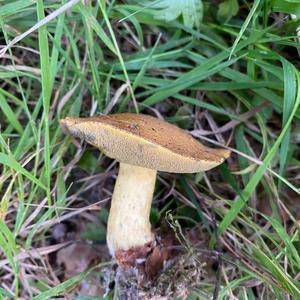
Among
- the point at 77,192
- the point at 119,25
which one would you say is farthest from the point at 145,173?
the point at 119,25

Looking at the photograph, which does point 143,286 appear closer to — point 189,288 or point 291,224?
point 189,288

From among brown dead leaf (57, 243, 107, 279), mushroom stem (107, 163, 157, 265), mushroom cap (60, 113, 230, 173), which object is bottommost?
brown dead leaf (57, 243, 107, 279)

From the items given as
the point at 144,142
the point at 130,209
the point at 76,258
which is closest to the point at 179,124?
the point at 130,209

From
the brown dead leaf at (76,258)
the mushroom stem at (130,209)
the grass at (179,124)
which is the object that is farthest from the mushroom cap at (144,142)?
the brown dead leaf at (76,258)

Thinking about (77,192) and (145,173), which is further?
(77,192)

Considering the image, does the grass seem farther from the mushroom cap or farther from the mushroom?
the mushroom cap

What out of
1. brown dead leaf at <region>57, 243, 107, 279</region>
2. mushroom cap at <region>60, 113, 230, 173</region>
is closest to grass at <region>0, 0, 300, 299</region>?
brown dead leaf at <region>57, 243, 107, 279</region>
